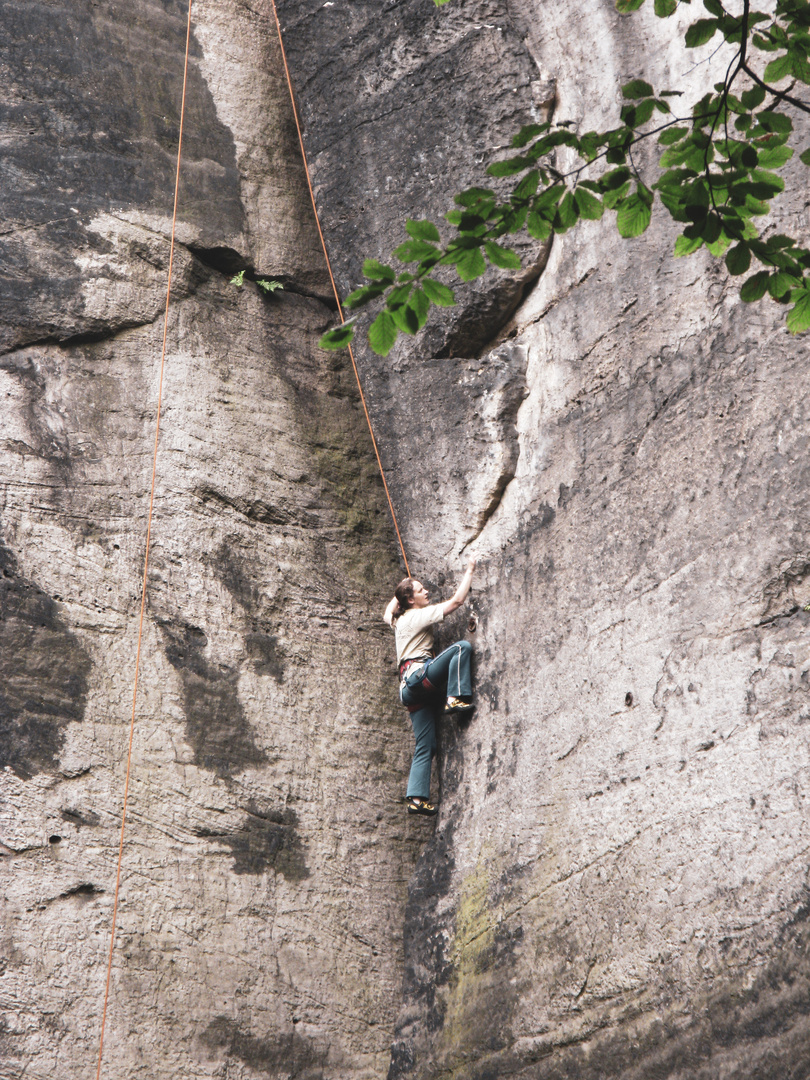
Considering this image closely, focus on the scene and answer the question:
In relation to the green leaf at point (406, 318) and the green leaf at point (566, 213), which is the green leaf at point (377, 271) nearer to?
the green leaf at point (406, 318)

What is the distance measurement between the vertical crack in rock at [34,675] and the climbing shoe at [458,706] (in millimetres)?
2181

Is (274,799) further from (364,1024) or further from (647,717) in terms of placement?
(647,717)

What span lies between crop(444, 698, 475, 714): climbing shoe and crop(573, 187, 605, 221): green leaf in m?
3.60

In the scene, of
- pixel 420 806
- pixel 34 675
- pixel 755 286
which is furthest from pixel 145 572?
pixel 755 286

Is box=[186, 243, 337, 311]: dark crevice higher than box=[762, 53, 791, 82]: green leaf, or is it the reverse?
box=[186, 243, 337, 311]: dark crevice

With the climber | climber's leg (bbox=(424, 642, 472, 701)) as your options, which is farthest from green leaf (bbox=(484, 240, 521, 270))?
climber's leg (bbox=(424, 642, 472, 701))

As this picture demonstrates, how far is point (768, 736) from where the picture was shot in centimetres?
448

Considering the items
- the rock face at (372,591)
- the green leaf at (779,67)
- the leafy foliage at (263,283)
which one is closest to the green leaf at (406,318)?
the green leaf at (779,67)

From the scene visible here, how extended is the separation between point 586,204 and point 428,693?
3906 mm

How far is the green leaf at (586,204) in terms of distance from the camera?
299 cm

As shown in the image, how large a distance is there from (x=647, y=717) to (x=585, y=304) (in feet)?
7.90

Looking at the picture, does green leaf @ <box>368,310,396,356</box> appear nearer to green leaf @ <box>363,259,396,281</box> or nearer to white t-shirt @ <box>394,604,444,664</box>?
green leaf @ <box>363,259,396,281</box>

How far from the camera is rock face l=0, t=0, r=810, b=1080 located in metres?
4.76

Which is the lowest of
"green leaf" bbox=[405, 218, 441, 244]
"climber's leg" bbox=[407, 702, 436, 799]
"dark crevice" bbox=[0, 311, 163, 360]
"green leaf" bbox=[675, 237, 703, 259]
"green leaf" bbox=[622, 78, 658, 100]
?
"climber's leg" bbox=[407, 702, 436, 799]
